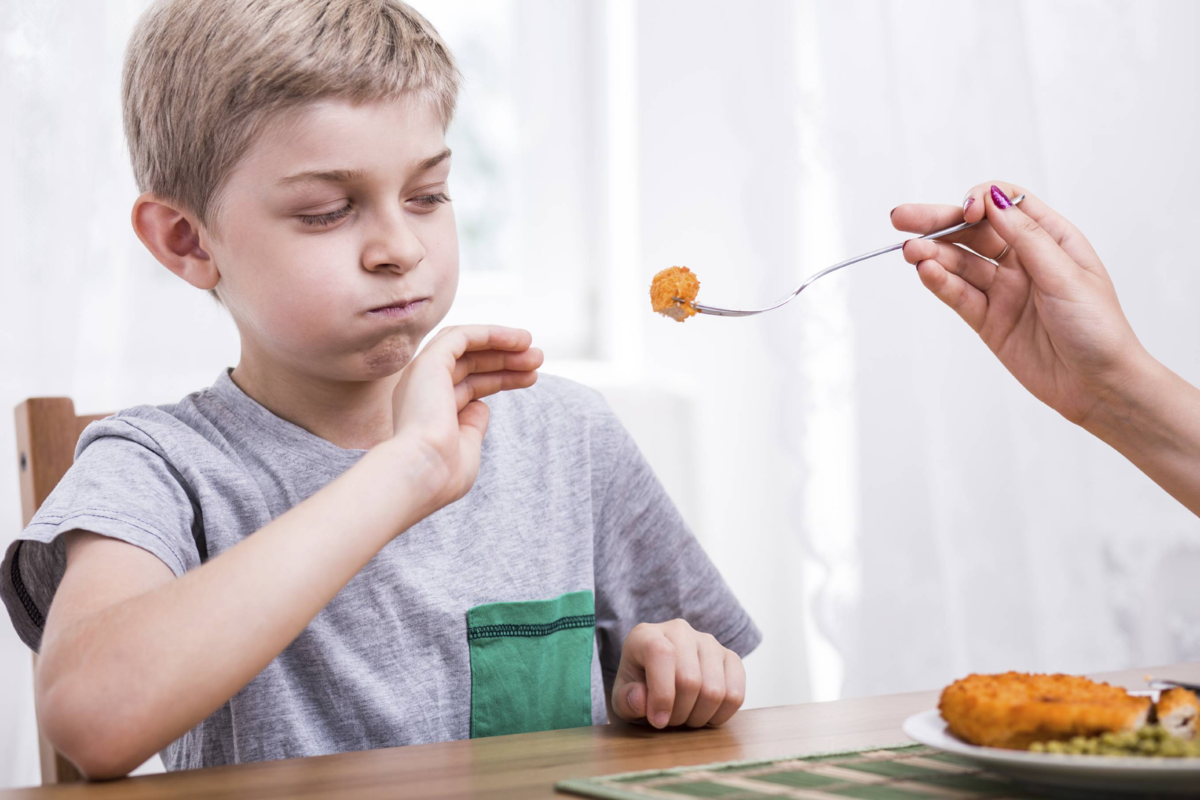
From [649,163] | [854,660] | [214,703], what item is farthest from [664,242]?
[214,703]

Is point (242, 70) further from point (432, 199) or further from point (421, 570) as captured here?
point (421, 570)

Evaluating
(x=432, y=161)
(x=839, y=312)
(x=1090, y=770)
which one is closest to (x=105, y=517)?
(x=432, y=161)

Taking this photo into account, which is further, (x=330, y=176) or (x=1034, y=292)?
(x=1034, y=292)

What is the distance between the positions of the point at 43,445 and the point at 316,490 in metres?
0.29

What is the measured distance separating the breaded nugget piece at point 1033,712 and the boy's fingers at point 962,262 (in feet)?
1.69

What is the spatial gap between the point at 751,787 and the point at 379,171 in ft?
1.74

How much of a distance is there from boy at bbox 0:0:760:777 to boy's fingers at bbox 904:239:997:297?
1.29ft

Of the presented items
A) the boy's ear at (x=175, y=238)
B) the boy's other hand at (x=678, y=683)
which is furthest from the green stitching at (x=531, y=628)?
the boy's ear at (x=175, y=238)

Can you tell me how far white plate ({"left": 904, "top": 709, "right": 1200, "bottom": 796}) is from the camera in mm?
430

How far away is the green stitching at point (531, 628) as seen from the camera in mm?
923

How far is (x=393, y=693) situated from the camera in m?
0.88

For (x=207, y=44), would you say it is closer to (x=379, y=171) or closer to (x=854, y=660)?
(x=379, y=171)

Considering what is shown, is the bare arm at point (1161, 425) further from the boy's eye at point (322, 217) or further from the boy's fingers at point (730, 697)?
the boy's eye at point (322, 217)

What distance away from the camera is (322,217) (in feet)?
2.71
